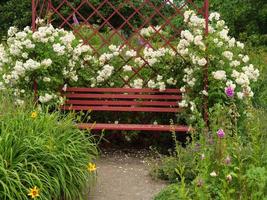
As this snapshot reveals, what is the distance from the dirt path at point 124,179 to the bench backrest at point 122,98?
1.53 ft

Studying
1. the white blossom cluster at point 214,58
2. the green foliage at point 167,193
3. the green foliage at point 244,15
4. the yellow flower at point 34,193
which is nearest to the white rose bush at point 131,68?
the white blossom cluster at point 214,58

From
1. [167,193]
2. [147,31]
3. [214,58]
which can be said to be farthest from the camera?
[147,31]

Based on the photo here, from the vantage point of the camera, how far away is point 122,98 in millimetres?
6113

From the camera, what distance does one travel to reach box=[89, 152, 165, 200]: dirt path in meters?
4.63

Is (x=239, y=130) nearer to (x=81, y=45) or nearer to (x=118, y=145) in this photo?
(x=118, y=145)

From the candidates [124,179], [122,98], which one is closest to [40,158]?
[124,179]

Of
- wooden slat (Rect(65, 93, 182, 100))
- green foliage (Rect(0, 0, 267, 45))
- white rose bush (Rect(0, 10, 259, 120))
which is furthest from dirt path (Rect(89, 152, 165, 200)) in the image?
green foliage (Rect(0, 0, 267, 45))

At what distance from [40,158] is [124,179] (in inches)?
41.7

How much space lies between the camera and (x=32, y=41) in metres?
5.75

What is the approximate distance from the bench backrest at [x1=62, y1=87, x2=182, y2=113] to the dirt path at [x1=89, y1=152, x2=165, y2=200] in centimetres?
47

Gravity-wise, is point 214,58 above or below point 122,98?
above

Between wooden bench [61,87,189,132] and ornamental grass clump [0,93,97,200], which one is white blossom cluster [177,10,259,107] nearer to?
wooden bench [61,87,189,132]

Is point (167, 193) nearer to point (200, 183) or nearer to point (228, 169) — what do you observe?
point (228, 169)

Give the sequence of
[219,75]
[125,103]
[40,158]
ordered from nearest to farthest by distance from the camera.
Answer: [40,158], [219,75], [125,103]
